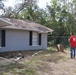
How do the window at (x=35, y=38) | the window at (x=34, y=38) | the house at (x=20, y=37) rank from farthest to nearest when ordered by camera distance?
the window at (x=35, y=38), the window at (x=34, y=38), the house at (x=20, y=37)

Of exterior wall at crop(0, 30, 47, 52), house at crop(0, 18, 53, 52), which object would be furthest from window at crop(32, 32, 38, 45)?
exterior wall at crop(0, 30, 47, 52)

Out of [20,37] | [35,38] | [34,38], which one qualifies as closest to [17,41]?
[20,37]

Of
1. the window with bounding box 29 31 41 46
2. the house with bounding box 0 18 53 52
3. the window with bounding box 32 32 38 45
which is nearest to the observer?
the house with bounding box 0 18 53 52

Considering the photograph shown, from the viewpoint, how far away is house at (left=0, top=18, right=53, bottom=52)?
62.6 ft

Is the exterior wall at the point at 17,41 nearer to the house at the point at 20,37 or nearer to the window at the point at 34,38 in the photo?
the house at the point at 20,37

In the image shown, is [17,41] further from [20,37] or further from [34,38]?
[34,38]

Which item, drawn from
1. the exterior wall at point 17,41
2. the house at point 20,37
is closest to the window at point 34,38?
the house at point 20,37

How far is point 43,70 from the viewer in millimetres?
10523

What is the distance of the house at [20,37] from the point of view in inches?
751

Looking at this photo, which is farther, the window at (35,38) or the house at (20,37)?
the window at (35,38)

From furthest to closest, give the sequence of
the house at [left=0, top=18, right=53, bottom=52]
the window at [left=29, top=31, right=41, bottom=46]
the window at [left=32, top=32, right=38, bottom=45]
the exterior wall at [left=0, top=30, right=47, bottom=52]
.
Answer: the window at [left=32, top=32, right=38, bottom=45], the window at [left=29, top=31, right=41, bottom=46], the exterior wall at [left=0, top=30, right=47, bottom=52], the house at [left=0, top=18, right=53, bottom=52]

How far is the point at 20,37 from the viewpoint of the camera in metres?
20.8

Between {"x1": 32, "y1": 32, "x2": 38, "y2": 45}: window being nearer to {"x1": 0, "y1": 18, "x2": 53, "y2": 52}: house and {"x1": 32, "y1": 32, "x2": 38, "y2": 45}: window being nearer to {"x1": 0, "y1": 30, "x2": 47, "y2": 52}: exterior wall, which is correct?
{"x1": 0, "y1": 18, "x2": 53, "y2": 52}: house

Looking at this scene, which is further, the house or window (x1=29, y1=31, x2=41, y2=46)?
window (x1=29, y1=31, x2=41, y2=46)
